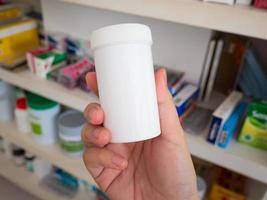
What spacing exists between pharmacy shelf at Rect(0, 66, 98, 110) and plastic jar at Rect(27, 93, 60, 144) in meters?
0.07

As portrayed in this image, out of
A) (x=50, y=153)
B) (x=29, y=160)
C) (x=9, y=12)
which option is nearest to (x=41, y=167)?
(x=29, y=160)

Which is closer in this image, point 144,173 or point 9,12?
point 144,173

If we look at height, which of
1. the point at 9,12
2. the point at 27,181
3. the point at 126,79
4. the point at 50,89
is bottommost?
the point at 27,181

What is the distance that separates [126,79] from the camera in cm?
34

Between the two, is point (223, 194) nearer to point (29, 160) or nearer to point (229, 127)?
point (229, 127)

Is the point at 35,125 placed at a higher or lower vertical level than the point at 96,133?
lower

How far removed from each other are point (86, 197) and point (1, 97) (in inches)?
18.0

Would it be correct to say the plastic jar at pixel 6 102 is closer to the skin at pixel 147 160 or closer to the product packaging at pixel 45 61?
the product packaging at pixel 45 61

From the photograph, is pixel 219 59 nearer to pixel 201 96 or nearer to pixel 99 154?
pixel 201 96

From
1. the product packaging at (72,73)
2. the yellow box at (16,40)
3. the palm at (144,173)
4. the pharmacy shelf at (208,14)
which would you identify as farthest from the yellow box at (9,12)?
the palm at (144,173)

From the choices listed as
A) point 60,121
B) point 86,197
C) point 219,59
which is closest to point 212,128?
point 219,59

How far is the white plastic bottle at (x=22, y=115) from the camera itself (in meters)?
0.90

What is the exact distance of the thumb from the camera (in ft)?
1.35

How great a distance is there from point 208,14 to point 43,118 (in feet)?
1.93
